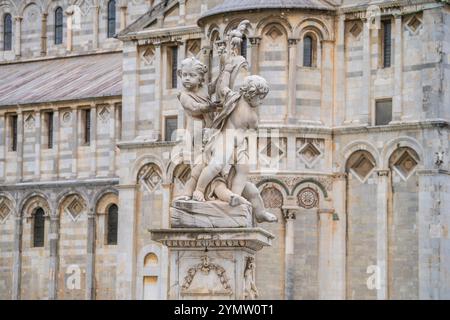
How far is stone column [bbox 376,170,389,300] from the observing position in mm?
60156

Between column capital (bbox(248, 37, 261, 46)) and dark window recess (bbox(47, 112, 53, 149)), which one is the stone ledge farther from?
dark window recess (bbox(47, 112, 53, 149))

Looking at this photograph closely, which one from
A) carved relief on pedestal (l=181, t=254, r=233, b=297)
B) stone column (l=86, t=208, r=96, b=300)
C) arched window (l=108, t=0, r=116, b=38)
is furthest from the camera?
arched window (l=108, t=0, r=116, b=38)

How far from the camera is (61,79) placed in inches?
3228

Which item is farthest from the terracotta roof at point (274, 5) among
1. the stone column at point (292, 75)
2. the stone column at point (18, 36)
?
the stone column at point (18, 36)

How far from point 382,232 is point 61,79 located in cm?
2632

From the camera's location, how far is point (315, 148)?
202ft

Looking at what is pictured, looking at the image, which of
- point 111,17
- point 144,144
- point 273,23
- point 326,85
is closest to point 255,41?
point 273,23

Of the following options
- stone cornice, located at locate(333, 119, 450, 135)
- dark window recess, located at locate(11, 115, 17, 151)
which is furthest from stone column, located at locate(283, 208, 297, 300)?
dark window recess, located at locate(11, 115, 17, 151)

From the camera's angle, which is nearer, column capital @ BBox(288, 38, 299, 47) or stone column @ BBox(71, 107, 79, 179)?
column capital @ BBox(288, 38, 299, 47)

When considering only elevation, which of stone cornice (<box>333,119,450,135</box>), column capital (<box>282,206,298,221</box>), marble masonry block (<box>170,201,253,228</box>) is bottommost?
marble masonry block (<box>170,201,253,228</box>)

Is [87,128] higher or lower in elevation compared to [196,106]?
higher

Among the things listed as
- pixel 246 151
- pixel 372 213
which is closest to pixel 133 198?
pixel 372 213

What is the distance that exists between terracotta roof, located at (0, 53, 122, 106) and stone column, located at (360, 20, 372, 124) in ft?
48.8

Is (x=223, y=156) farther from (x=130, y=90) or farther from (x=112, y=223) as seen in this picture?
(x=112, y=223)
